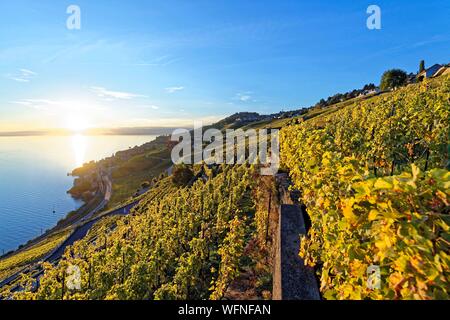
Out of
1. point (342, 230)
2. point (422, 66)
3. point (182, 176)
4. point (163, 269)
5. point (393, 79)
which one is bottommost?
point (163, 269)

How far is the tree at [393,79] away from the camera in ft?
260

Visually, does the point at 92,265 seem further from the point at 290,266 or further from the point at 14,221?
the point at 14,221

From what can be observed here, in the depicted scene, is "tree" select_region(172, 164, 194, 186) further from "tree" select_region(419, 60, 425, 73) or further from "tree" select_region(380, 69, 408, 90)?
"tree" select_region(419, 60, 425, 73)

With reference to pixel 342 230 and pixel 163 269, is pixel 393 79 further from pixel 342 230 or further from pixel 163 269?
pixel 342 230

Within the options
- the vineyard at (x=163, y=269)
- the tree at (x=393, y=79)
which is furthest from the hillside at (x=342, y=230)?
the tree at (x=393, y=79)

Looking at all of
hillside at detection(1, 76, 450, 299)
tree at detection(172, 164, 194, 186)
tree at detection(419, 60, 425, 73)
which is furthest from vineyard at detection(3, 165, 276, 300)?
tree at detection(419, 60, 425, 73)

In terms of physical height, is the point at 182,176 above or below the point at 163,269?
above

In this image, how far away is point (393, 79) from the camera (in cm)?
8044

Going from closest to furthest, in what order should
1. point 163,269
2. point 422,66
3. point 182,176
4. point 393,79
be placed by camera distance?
point 163,269
point 182,176
point 393,79
point 422,66

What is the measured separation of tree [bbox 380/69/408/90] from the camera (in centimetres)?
7925

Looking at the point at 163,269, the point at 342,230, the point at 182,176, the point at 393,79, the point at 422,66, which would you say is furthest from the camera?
the point at 422,66

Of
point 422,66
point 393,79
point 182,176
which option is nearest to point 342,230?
point 182,176

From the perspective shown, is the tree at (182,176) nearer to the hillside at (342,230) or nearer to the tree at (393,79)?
the hillside at (342,230)
